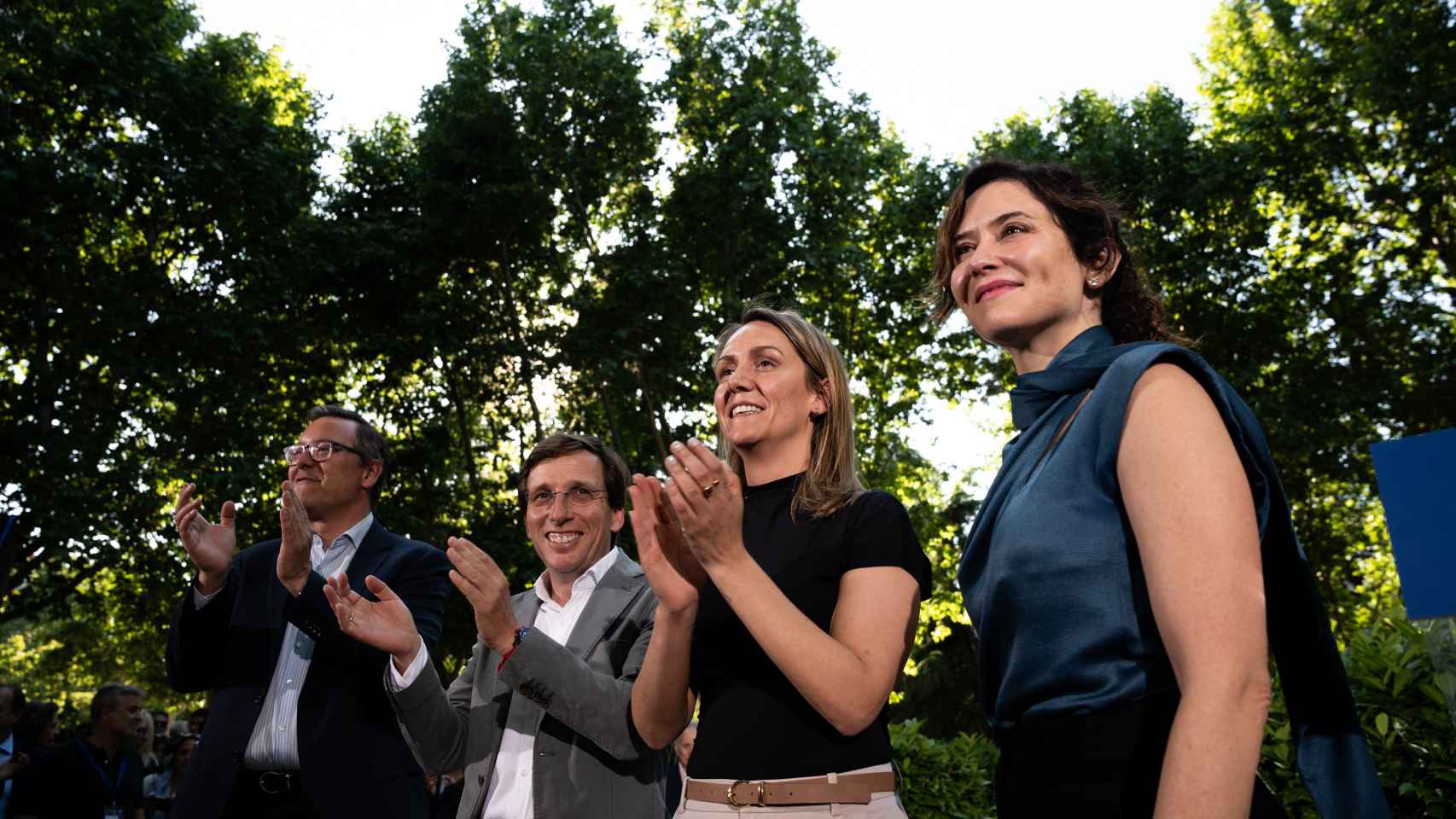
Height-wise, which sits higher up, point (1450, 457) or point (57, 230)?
point (57, 230)

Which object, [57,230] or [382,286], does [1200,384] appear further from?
[382,286]

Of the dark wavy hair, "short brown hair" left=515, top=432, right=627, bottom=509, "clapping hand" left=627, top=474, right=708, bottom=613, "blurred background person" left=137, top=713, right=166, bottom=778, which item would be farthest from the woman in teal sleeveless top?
"blurred background person" left=137, top=713, right=166, bottom=778

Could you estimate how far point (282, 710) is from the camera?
13.4ft

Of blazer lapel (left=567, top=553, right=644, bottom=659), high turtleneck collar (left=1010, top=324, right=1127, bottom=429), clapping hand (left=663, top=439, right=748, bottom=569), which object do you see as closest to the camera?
high turtleneck collar (left=1010, top=324, right=1127, bottom=429)

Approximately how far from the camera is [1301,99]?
20.2 metres

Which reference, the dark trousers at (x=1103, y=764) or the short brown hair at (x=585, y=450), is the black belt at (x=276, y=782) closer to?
the short brown hair at (x=585, y=450)

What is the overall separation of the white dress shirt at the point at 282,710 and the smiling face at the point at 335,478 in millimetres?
275

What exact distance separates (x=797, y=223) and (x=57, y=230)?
38.3ft

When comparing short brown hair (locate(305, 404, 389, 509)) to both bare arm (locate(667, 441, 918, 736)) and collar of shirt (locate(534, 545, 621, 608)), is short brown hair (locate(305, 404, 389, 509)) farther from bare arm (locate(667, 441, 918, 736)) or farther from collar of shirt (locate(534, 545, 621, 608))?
bare arm (locate(667, 441, 918, 736))

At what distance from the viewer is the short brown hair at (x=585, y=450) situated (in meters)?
4.25

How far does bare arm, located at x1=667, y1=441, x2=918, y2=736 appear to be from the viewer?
7.54 feet

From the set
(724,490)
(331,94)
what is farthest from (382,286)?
(724,490)

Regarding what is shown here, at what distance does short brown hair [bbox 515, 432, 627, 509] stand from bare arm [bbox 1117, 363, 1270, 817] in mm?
2736

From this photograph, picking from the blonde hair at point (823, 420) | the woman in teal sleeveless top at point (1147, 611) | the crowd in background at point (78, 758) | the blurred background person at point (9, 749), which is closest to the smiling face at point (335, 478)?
the blonde hair at point (823, 420)
